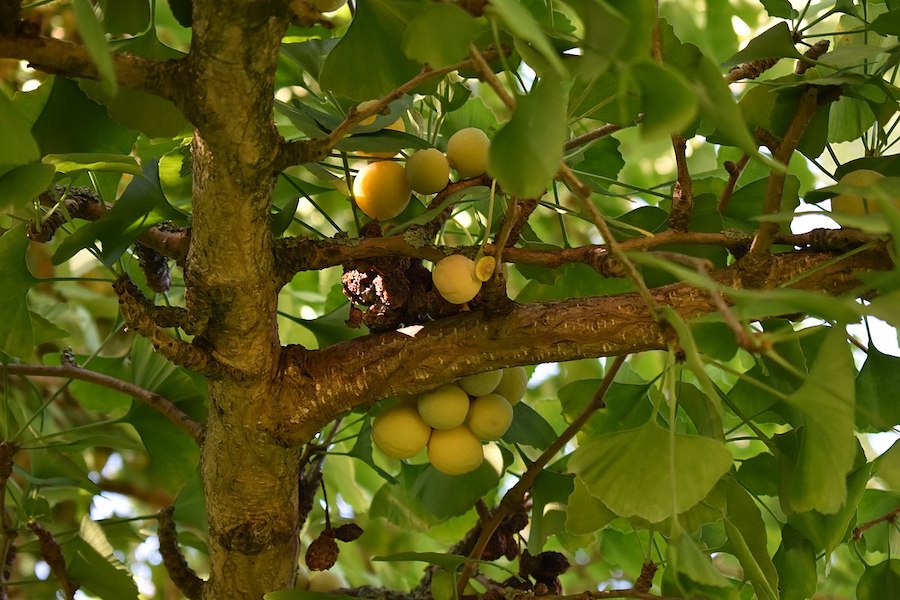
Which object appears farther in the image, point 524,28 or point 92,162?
point 92,162

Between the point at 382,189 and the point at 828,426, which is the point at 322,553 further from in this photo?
the point at 828,426

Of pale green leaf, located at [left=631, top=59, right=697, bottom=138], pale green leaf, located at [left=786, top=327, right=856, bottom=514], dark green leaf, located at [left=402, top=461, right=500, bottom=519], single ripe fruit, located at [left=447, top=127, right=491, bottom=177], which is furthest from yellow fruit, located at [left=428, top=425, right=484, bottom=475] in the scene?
pale green leaf, located at [left=631, top=59, right=697, bottom=138]

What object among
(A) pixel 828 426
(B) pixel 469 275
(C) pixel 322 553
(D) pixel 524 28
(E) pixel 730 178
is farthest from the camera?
(C) pixel 322 553

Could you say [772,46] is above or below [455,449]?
above

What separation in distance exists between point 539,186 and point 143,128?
1.23 ft

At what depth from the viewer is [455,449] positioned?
0.79 m

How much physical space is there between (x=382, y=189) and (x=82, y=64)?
0.96 feet

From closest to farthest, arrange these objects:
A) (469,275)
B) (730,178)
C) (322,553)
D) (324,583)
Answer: (469,275)
(730,178)
(322,553)
(324,583)

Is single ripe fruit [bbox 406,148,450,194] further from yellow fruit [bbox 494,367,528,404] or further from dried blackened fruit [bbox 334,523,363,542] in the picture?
dried blackened fruit [bbox 334,523,363,542]

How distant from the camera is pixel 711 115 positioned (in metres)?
0.44

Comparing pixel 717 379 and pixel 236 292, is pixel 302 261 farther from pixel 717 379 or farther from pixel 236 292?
pixel 717 379

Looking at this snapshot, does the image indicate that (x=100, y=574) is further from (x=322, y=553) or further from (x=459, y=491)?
(x=459, y=491)

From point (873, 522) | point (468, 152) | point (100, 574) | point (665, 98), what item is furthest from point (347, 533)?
point (665, 98)

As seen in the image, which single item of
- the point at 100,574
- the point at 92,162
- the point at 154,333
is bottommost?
the point at 100,574
